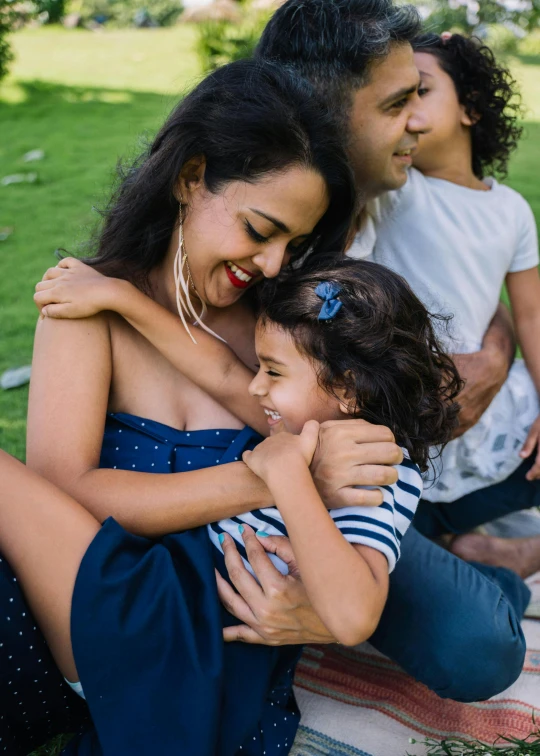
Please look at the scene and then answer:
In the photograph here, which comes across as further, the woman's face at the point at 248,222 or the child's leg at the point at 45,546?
the woman's face at the point at 248,222

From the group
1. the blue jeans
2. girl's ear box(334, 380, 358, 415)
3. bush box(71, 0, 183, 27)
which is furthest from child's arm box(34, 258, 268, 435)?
bush box(71, 0, 183, 27)

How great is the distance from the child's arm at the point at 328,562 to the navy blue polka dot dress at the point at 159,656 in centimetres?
33

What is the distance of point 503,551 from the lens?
2990 millimetres

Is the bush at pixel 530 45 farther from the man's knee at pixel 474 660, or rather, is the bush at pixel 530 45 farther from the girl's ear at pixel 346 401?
the man's knee at pixel 474 660

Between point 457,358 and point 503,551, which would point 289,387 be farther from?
point 503,551

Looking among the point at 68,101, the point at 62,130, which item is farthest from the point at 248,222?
the point at 68,101

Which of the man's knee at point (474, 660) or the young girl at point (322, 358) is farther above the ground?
the young girl at point (322, 358)

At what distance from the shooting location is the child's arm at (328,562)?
1.68m

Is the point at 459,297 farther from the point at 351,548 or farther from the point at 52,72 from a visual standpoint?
the point at 52,72

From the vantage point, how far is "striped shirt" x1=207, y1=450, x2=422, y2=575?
183 centimetres

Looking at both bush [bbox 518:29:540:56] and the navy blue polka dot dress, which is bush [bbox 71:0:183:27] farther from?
the navy blue polka dot dress

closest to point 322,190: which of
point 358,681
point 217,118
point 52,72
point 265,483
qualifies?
point 217,118

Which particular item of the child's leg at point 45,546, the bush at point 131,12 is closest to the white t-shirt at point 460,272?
the child's leg at point 45,546

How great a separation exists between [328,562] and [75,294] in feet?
3.27
